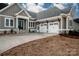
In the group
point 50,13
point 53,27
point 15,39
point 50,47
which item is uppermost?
point 50,13

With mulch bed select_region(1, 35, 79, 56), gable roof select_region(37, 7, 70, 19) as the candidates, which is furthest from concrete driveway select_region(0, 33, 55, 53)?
gable roof select_region(37, 7, 70, 19)

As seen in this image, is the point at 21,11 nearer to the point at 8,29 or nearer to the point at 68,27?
the point at 8,29

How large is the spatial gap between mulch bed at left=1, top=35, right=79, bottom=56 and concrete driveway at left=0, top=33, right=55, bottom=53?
59 millimetres

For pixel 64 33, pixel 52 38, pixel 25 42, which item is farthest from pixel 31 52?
pixel 64 33

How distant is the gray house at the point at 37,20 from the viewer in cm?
285

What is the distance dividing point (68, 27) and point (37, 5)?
0.62m

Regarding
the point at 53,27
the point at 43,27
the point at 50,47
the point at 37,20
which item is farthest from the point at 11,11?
the point at 50,47

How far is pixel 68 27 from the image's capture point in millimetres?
2879

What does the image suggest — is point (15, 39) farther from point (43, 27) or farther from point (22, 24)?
point (43, 27)

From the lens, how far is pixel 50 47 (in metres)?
2.79

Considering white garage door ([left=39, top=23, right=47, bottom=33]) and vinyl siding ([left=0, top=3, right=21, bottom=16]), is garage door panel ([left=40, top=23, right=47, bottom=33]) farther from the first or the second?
vinyl siding ([left=0, top=3, right=21, bottom=16])

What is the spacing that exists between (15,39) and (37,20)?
48 centimetres

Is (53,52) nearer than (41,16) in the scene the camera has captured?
Yes

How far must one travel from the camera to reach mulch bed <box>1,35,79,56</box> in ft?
8.99
